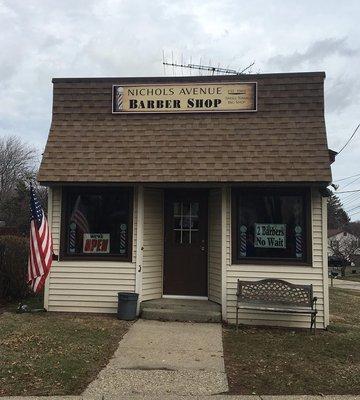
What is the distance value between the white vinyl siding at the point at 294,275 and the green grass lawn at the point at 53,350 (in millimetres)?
2166

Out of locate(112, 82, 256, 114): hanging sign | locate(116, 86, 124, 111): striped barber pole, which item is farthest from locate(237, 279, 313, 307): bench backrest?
locate(116, 86, 124, 111): striped barber pole

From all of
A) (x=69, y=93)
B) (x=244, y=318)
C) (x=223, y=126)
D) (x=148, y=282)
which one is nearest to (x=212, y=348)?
(x=244, y=318)

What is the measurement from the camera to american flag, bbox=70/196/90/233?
33.1 ft

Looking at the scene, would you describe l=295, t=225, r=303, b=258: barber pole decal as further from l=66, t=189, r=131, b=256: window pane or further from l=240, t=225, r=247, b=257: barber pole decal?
→ l=66, t=189, r=131, b=256: window pane

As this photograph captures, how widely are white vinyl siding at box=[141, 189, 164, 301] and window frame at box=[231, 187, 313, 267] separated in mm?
1700

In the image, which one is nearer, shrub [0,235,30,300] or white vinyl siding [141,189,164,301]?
white vinyl siding [141,189,164,301]

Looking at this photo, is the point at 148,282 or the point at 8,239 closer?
the point at 148,282

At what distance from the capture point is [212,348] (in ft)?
24.3

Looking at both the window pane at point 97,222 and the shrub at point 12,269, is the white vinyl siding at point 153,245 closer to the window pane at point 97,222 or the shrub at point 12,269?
the window pane at point 97,222

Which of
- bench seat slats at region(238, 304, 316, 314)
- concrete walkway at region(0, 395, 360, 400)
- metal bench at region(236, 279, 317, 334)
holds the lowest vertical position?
concrete walkway at region(0, 395, 360, 400)

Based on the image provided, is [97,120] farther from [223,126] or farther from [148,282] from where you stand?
[148,282]

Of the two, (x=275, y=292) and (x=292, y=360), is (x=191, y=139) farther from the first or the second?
(x=292, y=360)

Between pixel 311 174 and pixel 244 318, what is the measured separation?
2.98m

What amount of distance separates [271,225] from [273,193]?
627mm
